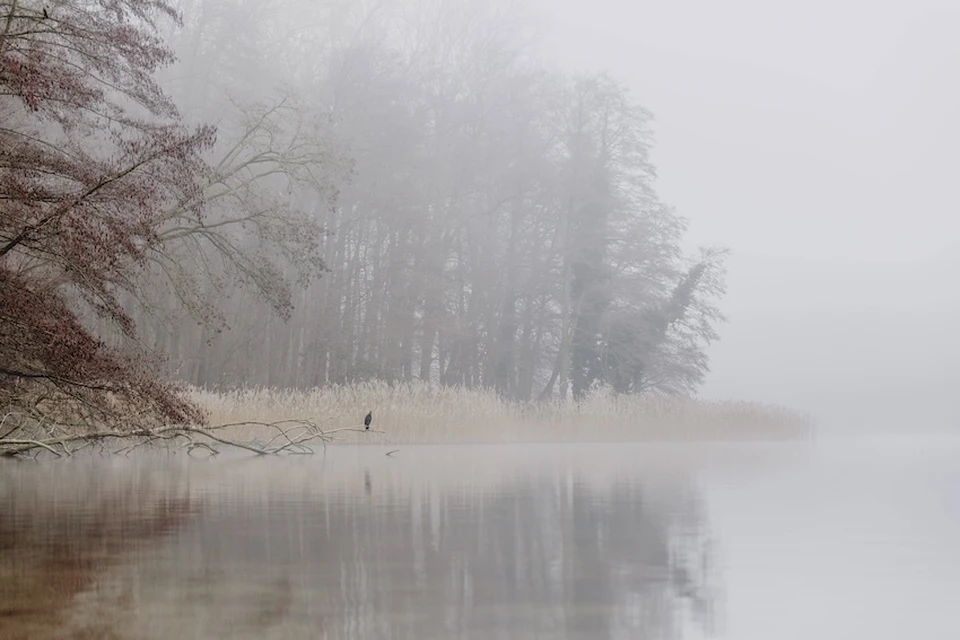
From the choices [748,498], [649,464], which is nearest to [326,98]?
[649,464]

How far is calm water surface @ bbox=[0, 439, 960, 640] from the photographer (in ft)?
17.1

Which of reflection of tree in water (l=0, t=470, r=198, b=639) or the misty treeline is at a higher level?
the misty treeline

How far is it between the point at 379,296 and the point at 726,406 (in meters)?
10.5

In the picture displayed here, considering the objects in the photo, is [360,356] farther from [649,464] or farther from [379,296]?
[649,464]

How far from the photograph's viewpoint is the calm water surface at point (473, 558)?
520 centimetres

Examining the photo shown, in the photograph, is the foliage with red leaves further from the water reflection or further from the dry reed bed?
the dry reed bed

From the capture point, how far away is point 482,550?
24.9ft

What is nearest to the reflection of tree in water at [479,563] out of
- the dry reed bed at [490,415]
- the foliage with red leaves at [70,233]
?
the foliage with red leaves at [70,233]

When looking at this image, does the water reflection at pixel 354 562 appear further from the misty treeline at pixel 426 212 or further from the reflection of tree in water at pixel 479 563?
the misty treeline at pixel 426 212

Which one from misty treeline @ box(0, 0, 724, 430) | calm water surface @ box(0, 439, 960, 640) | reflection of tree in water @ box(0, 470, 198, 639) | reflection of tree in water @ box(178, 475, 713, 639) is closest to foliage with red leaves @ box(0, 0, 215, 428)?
reflection of tree in water @ box(0, 470, 198, 639)

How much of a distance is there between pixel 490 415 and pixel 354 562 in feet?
64.3

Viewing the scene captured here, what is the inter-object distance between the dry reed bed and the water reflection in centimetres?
1132

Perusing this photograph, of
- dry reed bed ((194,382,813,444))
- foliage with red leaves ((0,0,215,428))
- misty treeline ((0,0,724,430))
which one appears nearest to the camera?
foliage with red leaves ((0,0,215,428))

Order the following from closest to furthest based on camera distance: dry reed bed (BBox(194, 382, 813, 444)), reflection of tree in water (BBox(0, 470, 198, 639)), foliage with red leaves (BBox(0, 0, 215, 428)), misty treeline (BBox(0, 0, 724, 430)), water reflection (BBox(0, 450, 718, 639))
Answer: water reflection (BBox(0, 450, 718, 639)), reflection of tree in water (BBox(0, 470, 198, 639)), foliage with red leaves (BBox(0, 0, 215, 428)), dry reed bed (BBox(194, 382, 813, 444)), misty treeline (BBox(0, 0, 724, 430))
